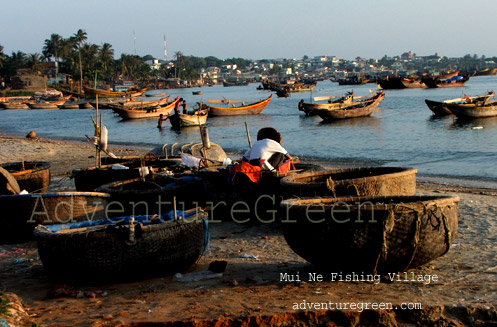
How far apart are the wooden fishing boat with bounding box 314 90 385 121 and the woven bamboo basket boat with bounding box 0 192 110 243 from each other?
2861cm

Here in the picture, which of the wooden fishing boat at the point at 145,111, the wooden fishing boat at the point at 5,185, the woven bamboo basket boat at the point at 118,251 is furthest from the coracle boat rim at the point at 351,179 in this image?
the wooden fishing boat at the point at 145,111

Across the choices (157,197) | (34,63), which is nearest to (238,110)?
(157,197)

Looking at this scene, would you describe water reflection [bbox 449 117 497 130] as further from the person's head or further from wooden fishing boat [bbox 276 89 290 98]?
wooden fishing boat [bbox 276 89 290 98]

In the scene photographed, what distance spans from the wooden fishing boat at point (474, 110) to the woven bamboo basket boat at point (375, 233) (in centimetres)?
2638

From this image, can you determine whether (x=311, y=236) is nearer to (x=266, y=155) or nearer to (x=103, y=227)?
(x=103, y=227)

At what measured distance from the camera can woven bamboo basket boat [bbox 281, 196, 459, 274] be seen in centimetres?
442

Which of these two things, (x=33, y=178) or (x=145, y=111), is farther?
(x=145, y=111)

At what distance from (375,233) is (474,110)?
89.6 feet

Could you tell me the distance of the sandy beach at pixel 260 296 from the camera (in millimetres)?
3900

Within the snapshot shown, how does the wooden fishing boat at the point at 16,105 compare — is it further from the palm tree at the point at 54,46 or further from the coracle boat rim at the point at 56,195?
the coracle boat rim at the point at 56,195

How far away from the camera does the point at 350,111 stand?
35.1m

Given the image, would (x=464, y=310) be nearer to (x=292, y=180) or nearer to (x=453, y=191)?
(x=292, y=180)

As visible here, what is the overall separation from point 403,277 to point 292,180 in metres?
2.51

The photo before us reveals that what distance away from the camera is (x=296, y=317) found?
3893mm
